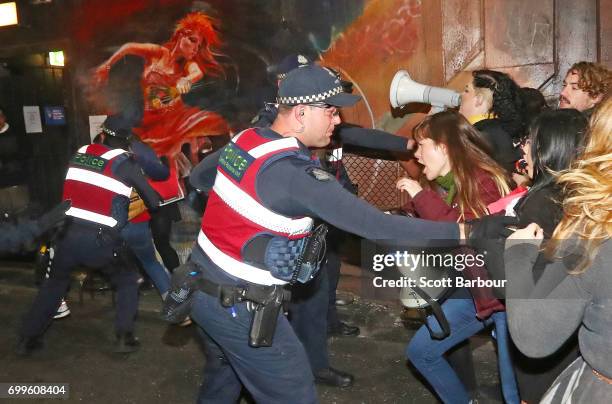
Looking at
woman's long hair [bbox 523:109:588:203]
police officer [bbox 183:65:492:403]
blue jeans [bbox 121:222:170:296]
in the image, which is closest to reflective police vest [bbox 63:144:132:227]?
blue jeans [bbox 121:222:170:296]

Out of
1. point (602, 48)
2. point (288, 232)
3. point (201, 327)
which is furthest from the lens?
point (602, 48)

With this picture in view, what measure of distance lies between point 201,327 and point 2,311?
457 cm

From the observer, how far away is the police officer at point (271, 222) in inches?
90.7

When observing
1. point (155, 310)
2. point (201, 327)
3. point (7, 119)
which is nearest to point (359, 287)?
point (155, 310)

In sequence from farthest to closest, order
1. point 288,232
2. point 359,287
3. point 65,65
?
point 65,65 → point 359,287 → point 288,232

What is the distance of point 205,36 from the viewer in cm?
677

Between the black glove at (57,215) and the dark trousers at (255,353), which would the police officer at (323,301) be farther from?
the black glove at (57,215)

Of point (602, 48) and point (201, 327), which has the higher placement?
point (602, 48)

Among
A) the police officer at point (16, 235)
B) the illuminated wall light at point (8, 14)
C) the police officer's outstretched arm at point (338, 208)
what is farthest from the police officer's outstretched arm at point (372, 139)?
the illuminated wall light at point (8, 14)

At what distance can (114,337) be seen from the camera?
5469mm

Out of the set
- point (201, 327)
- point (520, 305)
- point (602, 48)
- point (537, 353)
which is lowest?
point (201, 327)

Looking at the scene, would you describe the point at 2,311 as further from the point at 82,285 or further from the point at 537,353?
the point at 537,353

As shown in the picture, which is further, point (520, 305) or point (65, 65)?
point (65, 65)

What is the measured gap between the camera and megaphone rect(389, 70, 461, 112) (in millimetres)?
4370
